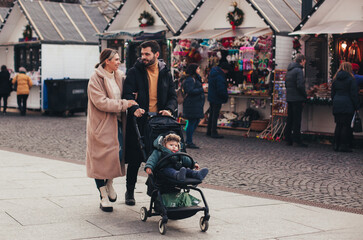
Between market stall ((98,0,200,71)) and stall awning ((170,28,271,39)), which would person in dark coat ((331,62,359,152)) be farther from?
market stall ((98,0,200,71))

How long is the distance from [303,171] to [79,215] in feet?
16.7

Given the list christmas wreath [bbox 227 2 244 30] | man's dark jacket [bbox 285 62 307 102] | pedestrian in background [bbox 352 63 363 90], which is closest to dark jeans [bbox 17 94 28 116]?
christmas wreath [bbox 227 2 244 30]

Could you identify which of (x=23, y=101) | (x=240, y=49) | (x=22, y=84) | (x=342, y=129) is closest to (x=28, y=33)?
(x=22, y=84)

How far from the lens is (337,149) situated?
13.8 metres

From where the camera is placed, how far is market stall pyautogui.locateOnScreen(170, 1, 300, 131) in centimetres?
1633

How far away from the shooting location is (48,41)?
78.3 feet

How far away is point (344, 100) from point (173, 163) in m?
7.86

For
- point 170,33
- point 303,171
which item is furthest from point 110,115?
point 170,33

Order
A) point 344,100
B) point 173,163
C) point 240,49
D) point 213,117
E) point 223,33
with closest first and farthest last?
point 173,163 < point 344,100 < point 213,117 < point 240,49 < point 223,33

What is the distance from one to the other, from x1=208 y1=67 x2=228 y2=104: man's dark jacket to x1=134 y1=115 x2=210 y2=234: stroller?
28.5 ft

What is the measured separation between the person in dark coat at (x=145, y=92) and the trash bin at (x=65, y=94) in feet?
52.6

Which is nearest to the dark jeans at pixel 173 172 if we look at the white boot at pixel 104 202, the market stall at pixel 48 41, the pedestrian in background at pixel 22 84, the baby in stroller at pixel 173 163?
the baby in stroller at pixel 173 163

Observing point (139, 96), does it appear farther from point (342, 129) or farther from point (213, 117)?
point (213, 117)

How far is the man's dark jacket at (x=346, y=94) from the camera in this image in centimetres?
1327
